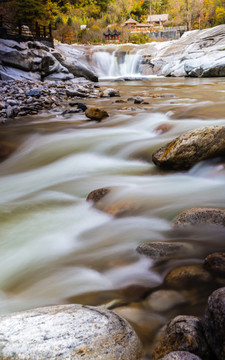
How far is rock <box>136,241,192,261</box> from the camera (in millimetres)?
2375

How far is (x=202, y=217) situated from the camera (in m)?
2.78

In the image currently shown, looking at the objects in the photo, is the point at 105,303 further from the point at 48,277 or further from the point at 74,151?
the point at 74,151

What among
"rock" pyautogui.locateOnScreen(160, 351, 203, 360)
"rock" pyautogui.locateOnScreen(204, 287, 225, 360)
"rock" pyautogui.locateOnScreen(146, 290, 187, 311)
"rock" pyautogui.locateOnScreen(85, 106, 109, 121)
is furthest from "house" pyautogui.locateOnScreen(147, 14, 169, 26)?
A: "rock" pyautogui.locateOnScreen(160, 351, 203, 360)

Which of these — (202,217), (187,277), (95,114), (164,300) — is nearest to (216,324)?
(164,300)

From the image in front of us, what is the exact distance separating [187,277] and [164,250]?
344 millimetres

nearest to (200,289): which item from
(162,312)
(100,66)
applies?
(162,312)

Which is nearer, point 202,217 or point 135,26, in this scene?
point 202,217

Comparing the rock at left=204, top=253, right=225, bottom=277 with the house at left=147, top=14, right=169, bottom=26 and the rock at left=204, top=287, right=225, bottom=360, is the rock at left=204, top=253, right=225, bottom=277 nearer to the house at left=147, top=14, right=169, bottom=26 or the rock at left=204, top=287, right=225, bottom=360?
the rock at left=204, top=287, right=225, bottom=360

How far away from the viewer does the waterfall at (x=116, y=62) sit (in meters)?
26.7

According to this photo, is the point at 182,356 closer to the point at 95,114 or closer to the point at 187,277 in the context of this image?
the point at 187,277

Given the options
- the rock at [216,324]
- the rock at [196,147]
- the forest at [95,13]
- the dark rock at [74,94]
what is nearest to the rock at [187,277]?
the rock at [216,324]

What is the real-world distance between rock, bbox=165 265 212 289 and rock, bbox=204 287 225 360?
0.61m

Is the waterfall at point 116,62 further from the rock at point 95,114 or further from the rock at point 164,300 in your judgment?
the rock at point 164,300

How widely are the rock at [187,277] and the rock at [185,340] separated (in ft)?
1.64
